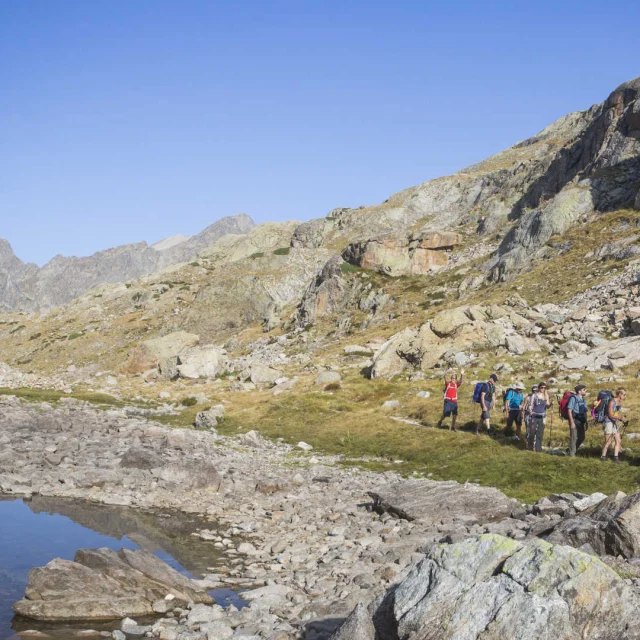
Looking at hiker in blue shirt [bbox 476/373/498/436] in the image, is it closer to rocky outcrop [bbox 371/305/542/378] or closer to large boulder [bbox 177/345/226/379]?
rocky outcrop [bbox 371/305/542/378]

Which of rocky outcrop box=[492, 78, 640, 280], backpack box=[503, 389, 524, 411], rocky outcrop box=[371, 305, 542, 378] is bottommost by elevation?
backpack box=[503, 389, 524, 411]

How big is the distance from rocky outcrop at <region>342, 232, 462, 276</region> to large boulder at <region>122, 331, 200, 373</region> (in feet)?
117

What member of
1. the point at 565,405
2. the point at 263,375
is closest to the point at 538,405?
the point at 565,405

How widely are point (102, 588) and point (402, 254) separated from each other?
89251 mm

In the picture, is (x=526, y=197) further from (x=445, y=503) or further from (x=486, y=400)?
(x=445, y=503)

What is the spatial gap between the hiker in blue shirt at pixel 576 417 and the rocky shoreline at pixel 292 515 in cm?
795

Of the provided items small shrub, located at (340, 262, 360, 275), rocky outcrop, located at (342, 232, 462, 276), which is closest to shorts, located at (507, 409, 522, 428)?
rocky outcrop, located at (342, 232, 462, 276)

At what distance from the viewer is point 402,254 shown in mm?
97812

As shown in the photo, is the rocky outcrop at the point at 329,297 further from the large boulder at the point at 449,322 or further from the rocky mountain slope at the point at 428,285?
the large boulder at the point at 449,322

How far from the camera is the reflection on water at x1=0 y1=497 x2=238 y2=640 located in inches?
564

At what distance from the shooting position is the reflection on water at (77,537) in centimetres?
1433

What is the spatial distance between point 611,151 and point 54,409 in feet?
299

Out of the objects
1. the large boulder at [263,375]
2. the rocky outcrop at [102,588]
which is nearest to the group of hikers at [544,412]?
the rocky outcrop at [102,588]

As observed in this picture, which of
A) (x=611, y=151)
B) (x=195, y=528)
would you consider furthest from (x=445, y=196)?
(x=195, y=528)
